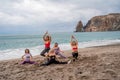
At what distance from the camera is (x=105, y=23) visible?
168250 mm

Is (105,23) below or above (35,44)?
above

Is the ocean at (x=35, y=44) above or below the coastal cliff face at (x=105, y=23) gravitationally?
below

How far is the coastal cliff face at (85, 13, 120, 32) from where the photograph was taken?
6550 inches

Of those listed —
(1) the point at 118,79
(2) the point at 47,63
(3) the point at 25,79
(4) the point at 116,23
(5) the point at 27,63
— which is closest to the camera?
(1) the point at 118,79

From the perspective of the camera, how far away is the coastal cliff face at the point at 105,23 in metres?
166

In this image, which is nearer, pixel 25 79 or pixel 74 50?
pixel 25 79

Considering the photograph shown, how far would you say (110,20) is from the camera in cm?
16638

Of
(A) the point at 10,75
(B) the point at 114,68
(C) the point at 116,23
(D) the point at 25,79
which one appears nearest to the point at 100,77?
(B) the point at 114,68

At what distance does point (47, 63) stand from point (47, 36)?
2.32 m

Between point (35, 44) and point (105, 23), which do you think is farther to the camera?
point (105, 23)

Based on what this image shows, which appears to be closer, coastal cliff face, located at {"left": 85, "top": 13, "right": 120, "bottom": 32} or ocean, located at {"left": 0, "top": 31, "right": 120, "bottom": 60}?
ocean, located at {"left": 0, "top": 31, "right": 120, "bottom": 60}

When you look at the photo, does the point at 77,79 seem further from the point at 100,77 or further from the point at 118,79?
the point at 118,79

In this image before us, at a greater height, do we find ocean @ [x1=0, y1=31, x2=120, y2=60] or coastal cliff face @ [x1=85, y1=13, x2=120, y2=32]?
coastal cliff face @ [x1=85, y1=13, x2=120, y2=32]

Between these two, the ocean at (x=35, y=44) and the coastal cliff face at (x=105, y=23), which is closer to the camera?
the ocean at (x=35, y=44)
